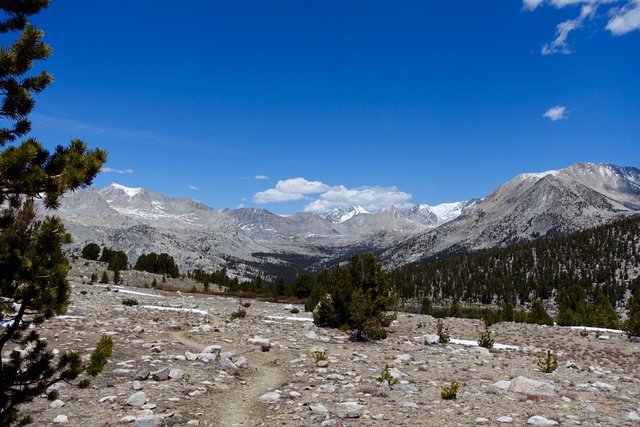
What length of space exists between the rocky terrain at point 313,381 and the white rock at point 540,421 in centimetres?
3

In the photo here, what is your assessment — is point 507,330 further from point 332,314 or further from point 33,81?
point 33,81

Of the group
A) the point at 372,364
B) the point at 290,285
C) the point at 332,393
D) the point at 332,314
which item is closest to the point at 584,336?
the point at 332,314

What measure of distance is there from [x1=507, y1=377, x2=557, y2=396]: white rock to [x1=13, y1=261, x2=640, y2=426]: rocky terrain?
0.04 m

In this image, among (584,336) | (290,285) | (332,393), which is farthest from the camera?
(290,285)

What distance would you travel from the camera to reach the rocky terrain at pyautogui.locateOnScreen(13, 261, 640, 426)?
11.0m

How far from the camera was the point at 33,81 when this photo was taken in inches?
282

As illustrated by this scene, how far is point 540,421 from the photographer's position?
10758 millimetres

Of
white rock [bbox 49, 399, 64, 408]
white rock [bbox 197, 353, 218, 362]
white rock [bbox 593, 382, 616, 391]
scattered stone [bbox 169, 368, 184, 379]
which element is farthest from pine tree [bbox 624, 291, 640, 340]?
white rock [bbox 49, 399, 64, 408]

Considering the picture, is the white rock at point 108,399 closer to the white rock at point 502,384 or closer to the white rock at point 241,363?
the white rock at point 241,363

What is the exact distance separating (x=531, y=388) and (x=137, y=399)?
39.8 ft

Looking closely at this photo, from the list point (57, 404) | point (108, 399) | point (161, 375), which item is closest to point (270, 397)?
point (161, 375)

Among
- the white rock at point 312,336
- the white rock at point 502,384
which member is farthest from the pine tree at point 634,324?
the white rock at point 312,336

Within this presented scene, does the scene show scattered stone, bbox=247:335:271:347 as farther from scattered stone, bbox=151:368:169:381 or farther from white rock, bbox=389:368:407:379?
scattered stone, bbox=151:368:169:381

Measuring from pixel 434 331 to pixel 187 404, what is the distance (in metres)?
24.5
